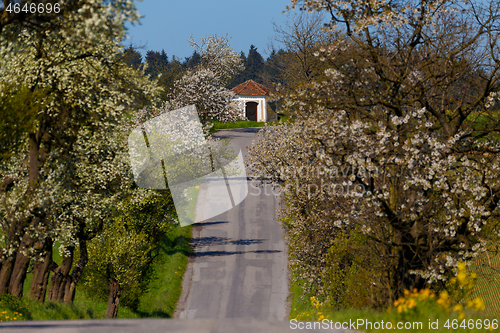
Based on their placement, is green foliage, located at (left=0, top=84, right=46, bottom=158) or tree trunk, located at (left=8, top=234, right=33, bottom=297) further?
tree trunk, located at (left=8, top=234, right=33, bottom=297)

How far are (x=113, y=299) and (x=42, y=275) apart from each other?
518cm

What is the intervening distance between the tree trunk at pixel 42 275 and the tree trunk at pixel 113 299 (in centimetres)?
472

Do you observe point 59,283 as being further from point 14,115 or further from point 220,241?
point 220,241

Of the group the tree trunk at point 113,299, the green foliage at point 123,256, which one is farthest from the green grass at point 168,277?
the tree trunk at point 113,299

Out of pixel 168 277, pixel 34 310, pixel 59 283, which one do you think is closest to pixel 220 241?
pixel 168 277

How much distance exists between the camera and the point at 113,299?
24.5 metres

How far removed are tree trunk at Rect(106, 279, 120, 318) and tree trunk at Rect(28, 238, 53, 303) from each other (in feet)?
15.5

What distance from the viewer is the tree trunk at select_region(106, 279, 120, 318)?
79.3 feet

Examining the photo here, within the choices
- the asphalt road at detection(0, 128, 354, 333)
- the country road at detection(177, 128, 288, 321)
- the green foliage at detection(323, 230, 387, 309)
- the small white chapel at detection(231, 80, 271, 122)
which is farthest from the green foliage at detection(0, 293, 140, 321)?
the small white chapel at detection(231, 80, 271, 122)

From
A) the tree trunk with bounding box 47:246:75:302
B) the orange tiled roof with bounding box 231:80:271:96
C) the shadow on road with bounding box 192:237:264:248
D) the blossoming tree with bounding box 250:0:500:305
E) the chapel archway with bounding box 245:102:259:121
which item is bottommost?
the tree trunk with bounding box 47:246:75:302

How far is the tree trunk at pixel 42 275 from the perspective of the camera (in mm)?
19859

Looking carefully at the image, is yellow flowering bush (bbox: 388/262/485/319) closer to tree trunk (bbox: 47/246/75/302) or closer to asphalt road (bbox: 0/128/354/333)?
asphalt road (bbox: 0/128/354/333)

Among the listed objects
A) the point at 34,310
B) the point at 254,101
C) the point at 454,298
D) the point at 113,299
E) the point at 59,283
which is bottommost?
the point at 113,299

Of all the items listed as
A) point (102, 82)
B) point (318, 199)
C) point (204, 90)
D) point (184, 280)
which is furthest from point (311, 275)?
point (204, 90)
